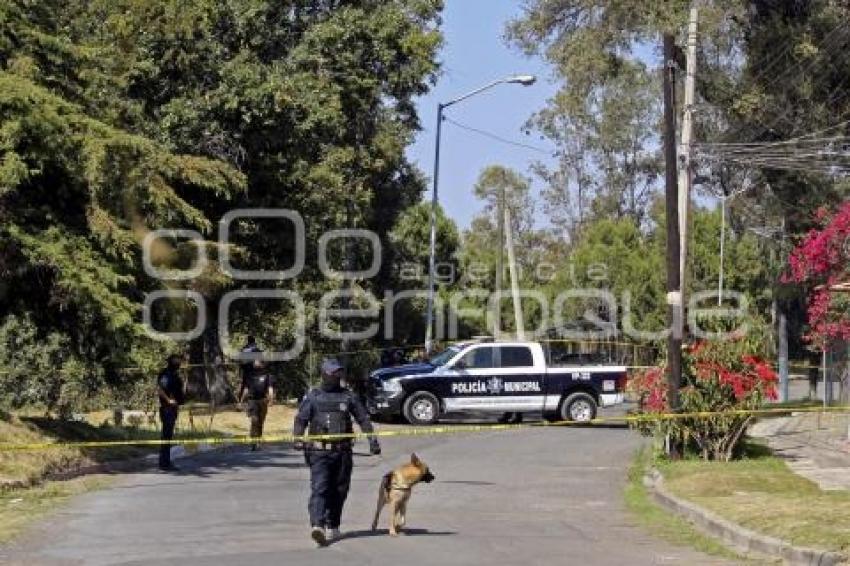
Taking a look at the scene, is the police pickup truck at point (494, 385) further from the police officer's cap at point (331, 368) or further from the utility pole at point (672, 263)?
the police officer's cap at point (331, 368)

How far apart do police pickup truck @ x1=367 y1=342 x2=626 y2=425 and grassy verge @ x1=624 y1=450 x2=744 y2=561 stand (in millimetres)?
10419

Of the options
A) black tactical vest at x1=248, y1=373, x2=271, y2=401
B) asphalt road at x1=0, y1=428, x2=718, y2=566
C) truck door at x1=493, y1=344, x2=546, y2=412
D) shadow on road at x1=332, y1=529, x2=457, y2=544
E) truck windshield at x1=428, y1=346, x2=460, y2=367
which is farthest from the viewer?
truck windshield at x1=428, y1=346, x2=460, y2=367

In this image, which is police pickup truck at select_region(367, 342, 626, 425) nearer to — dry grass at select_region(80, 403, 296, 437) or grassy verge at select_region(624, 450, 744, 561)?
dry grass at select_region(80, 403, 296, 437)

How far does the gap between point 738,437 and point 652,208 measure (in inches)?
2235

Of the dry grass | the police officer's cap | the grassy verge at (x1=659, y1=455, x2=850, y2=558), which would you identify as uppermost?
the police officer's cap

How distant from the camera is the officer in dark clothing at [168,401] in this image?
777 inches

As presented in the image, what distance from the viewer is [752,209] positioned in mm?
47719

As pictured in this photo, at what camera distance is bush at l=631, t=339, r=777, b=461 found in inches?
788

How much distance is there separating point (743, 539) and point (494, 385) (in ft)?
56.7

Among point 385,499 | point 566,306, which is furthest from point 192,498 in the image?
point 566,306

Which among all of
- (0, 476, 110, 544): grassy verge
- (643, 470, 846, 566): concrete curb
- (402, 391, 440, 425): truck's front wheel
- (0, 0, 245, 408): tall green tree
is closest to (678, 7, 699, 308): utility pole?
(402, 391, 440, 425): truck's front wheel

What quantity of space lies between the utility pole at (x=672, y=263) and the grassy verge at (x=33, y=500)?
857 cm

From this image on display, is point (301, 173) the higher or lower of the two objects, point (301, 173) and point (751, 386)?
the higher

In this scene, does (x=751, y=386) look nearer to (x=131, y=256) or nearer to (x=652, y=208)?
(x=131, y=256)
